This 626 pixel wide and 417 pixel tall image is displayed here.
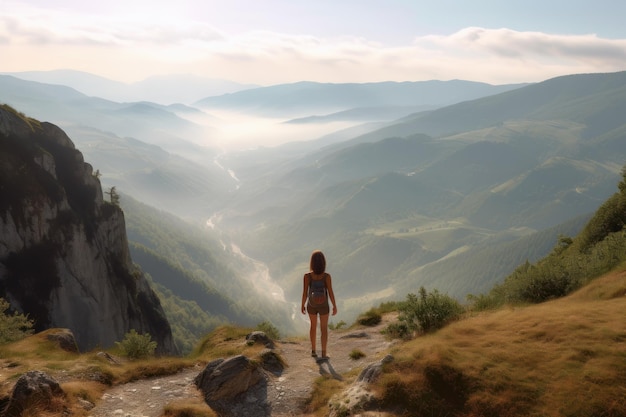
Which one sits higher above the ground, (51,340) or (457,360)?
(457,360)

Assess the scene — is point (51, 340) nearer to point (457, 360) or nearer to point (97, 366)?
point (97, 366)

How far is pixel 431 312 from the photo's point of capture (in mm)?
17469

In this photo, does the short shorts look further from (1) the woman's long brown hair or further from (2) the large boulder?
(2) the large boulder

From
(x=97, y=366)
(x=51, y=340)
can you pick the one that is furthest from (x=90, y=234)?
(x=97, y=366)

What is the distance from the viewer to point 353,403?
11648mm

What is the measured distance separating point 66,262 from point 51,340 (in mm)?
39212

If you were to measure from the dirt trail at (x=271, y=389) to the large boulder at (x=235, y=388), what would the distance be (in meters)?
0.33

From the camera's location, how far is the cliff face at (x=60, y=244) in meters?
48.9

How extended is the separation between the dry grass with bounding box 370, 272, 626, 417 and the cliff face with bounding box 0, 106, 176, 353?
163 ft

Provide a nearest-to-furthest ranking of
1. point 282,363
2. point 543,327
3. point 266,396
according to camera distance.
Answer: point 543,327
point 266,396
point 282,363

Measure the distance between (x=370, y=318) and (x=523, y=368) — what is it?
19017mm

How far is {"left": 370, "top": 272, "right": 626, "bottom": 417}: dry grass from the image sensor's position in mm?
9781

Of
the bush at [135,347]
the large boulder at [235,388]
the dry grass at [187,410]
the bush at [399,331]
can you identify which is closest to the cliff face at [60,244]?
the bush at [135,347]

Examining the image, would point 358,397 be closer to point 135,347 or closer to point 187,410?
point 187,410
